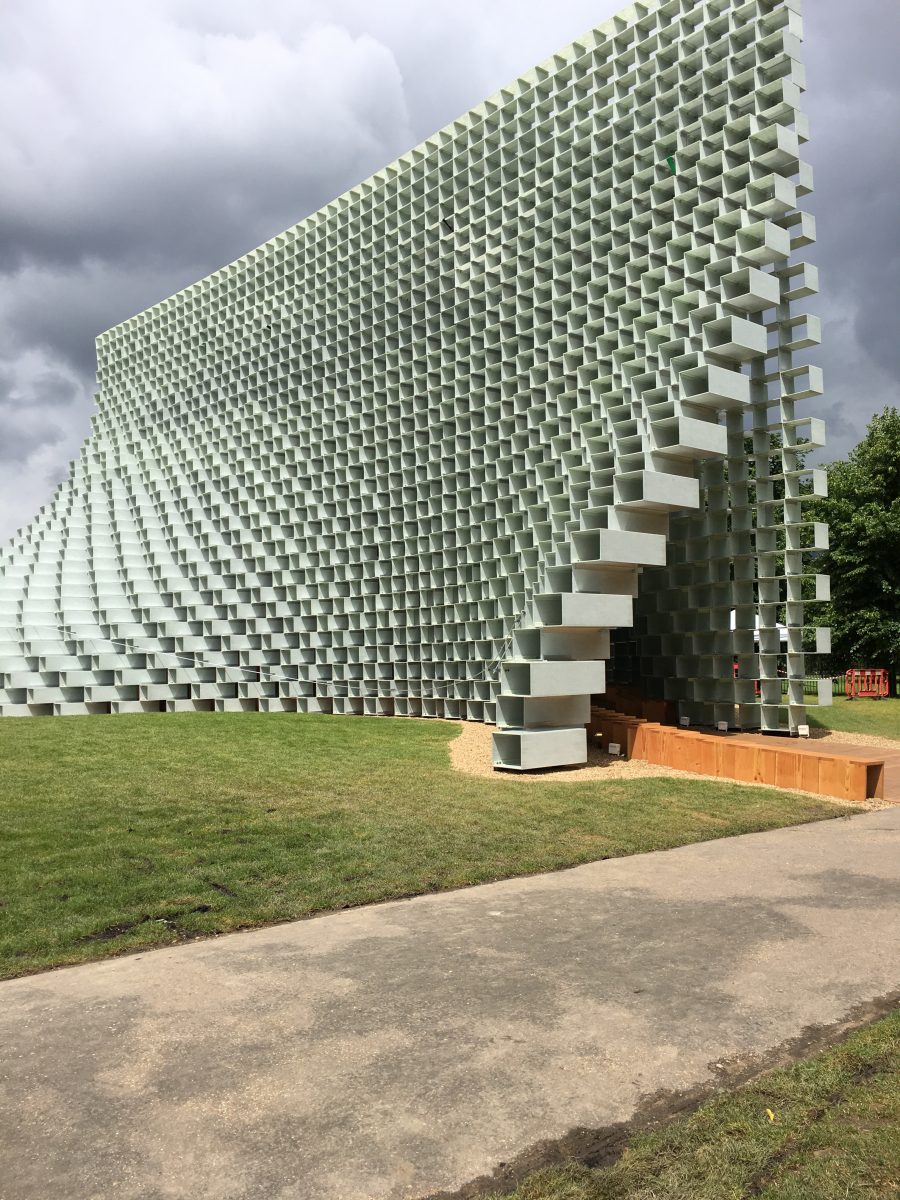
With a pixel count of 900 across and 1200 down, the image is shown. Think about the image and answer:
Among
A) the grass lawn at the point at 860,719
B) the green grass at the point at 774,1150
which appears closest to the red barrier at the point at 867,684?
the grass lawn at the point at 860,719

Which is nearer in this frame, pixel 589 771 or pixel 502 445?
pixel 589 771

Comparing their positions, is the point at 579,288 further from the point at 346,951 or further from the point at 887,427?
the point at 887,427

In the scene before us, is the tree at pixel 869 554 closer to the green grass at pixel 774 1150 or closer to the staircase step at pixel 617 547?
the staircase step at pixel 617 547

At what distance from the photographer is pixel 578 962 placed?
510 cm

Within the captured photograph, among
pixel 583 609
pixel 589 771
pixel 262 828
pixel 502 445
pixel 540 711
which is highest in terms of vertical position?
pixel 502 445

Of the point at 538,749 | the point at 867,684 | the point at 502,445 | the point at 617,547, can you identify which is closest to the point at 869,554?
the point at 867,684

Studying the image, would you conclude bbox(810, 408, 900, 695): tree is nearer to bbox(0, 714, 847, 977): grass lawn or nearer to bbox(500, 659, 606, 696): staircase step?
bbox(500, 659, 606, 696): staircase step

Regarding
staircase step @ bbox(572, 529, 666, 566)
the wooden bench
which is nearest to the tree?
the wooden bench

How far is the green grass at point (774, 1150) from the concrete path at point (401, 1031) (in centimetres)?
24

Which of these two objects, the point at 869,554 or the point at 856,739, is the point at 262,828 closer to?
the point at 856,739

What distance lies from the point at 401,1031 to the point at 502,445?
14.4 metres

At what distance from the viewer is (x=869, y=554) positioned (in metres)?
32.9

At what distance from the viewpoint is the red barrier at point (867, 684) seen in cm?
2906

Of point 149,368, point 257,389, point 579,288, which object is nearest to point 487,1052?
point 579,288
